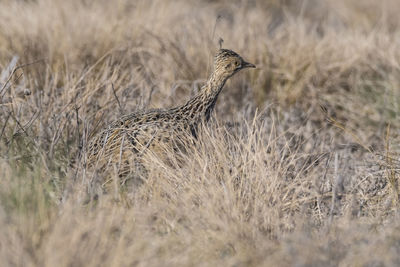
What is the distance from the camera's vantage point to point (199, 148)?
163 inches

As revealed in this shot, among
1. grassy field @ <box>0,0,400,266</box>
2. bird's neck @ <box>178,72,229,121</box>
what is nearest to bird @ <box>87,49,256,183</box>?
bird's neck @ <box>178,72,229,121</box>

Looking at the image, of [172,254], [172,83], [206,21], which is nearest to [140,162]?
[172,254]

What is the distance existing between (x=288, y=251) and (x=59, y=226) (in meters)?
0.95

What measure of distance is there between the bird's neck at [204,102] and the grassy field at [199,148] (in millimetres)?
140

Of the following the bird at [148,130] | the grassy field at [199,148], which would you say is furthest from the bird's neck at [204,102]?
the grassy field at [199,148]

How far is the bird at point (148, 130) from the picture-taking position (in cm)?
411

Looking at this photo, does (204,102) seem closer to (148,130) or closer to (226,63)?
(226,63)

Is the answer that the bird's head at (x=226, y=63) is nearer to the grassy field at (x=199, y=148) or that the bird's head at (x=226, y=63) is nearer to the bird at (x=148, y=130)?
the bird at (x=148, y=130)

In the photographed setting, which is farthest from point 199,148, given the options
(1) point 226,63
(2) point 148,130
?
(1) point 226,63

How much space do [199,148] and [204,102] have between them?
21.5 inches

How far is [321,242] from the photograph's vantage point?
10.3 feet

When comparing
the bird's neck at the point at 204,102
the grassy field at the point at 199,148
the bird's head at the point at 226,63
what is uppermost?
the bird's head at the point at 226,63

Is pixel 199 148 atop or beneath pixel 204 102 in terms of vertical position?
beneath

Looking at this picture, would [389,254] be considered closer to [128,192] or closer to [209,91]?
[128,192]
